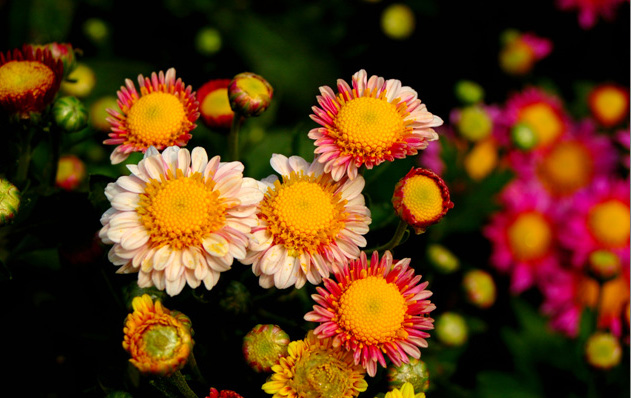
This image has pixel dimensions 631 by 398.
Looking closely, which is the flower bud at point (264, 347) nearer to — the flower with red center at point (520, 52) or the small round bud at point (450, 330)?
the small round bud at point (450, 330)

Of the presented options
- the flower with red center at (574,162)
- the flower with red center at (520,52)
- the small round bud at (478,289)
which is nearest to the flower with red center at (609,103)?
the flower with red center at (574,162)

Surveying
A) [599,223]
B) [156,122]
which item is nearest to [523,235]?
[599,223]

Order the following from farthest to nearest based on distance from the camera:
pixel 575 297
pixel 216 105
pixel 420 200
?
1. pixel 575 297
2. pixel 216 105
3. pixel 420 200

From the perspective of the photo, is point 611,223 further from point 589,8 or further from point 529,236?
point 589,8

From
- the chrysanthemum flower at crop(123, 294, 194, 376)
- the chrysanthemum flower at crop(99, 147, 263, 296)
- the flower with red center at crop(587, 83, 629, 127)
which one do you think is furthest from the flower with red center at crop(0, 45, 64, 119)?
the flower with red center at crop(587, 83, 629, 127)

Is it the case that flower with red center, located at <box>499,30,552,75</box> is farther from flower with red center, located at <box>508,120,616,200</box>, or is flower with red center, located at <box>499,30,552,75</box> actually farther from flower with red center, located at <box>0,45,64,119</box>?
flower with red center, located at <box>0,45,64,119</box>

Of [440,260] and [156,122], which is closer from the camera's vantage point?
[156,122]
